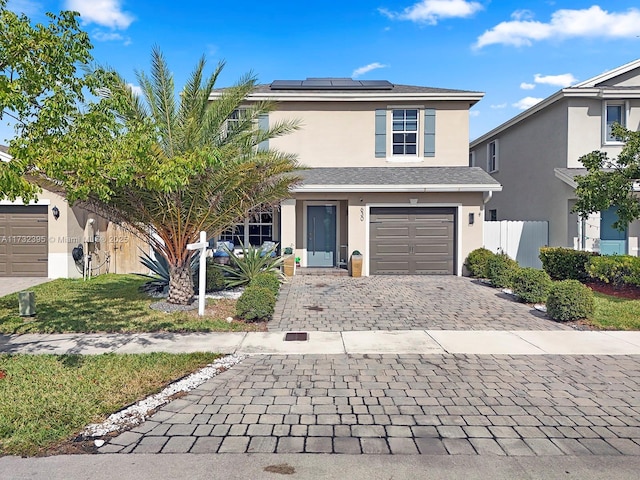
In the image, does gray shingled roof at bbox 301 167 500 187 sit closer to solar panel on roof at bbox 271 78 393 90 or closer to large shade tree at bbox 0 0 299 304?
solar panel on roof at bbox 271 78 393 90

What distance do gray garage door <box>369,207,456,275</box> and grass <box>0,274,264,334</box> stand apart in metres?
6.74

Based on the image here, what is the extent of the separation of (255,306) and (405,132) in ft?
34.8

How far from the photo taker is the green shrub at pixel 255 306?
8.08m

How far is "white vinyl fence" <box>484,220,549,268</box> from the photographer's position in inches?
620

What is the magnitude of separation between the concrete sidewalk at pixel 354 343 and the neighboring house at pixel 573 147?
9.27 m

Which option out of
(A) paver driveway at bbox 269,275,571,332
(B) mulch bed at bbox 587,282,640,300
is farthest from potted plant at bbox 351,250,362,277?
(B) mulch bed at bbox 587,282,640,300

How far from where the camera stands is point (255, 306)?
808 centimetres

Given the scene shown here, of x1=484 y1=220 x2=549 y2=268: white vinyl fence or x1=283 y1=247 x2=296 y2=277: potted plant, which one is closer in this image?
x1=283 y1=247 x2=296 y2=277: potted plant

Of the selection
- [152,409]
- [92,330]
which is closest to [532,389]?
[152,409]

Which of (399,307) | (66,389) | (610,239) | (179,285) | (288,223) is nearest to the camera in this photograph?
(66,389)

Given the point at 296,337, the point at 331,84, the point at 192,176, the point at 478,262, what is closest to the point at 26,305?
the point at 192,176

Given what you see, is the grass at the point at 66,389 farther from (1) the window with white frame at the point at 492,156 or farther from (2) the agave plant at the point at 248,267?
(1) the window with white frame at the point at 492,156

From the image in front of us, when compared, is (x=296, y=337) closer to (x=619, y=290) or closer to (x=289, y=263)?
(x=289, y=263)

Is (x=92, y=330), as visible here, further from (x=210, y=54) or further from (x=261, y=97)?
(x=261, y=97)
